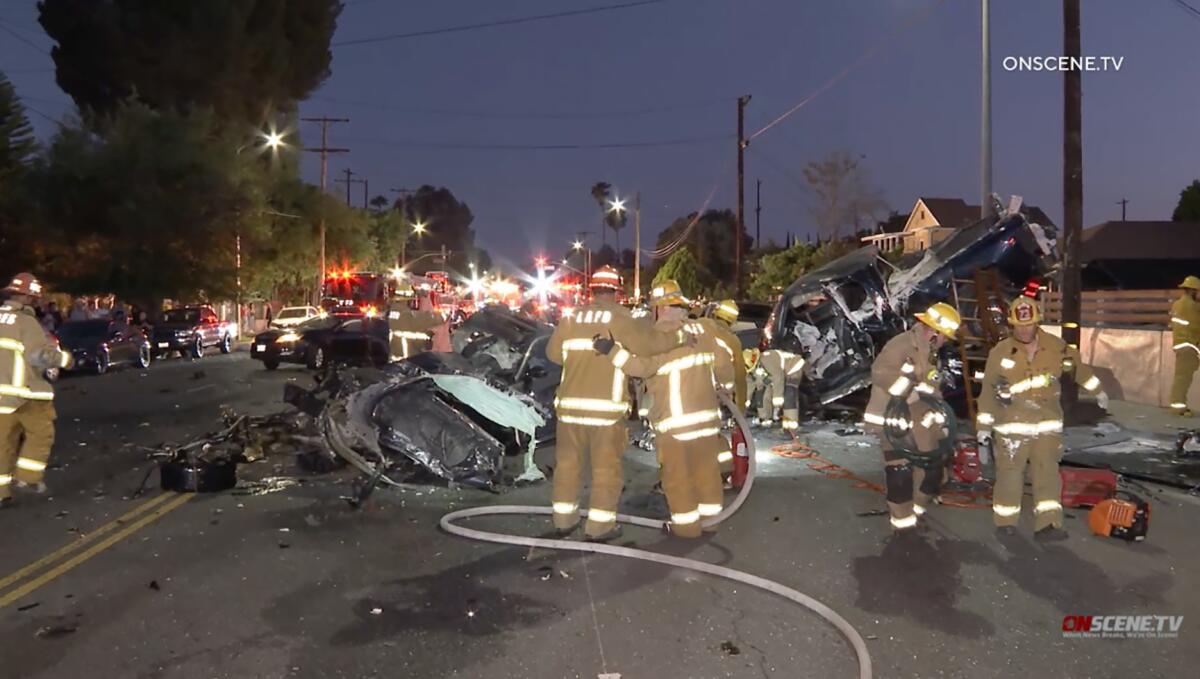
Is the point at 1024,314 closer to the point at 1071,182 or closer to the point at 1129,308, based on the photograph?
the point at 1071,182

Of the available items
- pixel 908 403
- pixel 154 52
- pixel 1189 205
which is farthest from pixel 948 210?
pixel 908 403

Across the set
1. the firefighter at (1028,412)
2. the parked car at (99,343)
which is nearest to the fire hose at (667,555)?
the firefighter at (1028,412)

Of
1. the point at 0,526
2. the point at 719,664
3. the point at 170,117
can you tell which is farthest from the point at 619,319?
the point at 170,117

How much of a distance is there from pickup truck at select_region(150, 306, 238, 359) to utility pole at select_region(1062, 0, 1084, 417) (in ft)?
71.5

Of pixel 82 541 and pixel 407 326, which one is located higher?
pixel 407 326

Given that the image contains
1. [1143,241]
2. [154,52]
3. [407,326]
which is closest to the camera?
[407,326]

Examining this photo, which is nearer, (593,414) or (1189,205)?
(593,414)

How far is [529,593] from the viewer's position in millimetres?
5281

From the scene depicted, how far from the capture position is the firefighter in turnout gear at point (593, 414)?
20.2 ft

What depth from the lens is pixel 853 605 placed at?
5121 mm

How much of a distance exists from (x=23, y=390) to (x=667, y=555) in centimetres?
525

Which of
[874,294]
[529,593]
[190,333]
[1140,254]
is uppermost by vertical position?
[1140,254]

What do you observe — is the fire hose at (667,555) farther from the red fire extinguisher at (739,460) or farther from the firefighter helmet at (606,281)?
the firefighter helmet at (606,281)

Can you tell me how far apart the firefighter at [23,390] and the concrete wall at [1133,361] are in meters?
12.2
